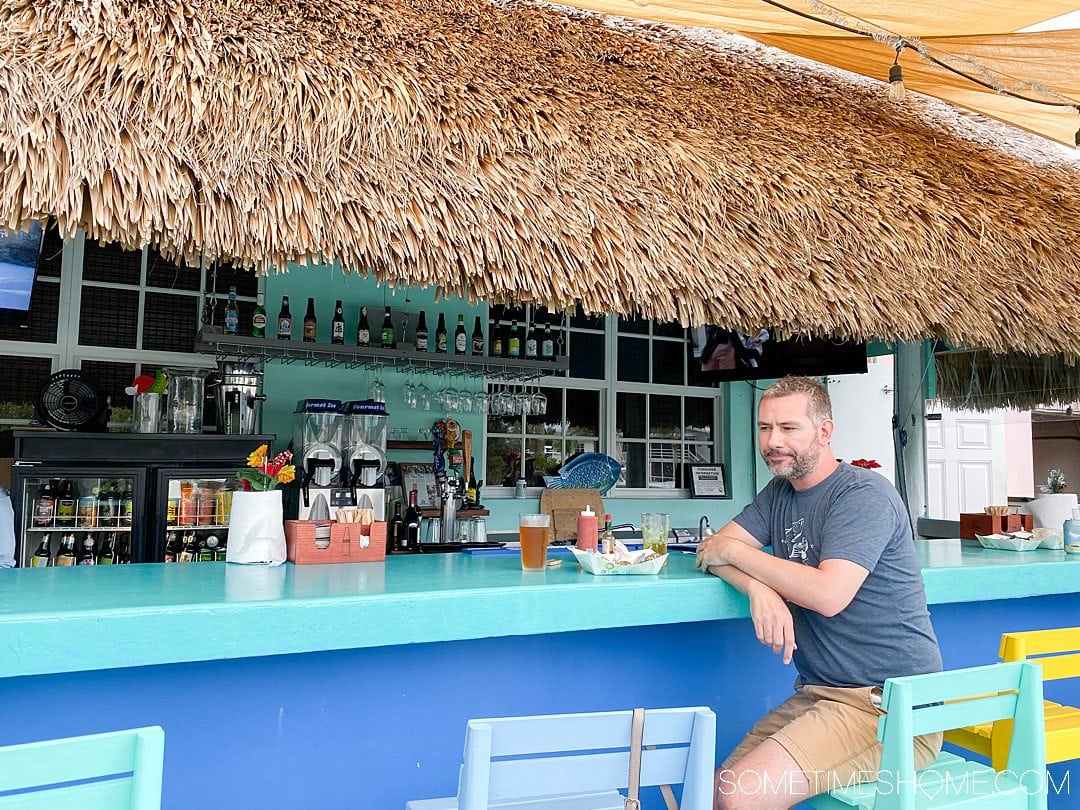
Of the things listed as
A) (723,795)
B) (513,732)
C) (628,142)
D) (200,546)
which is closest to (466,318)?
(200,546)

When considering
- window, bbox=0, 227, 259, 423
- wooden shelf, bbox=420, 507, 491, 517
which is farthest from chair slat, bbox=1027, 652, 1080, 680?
→ window, bbox=0, 227, 259, 423

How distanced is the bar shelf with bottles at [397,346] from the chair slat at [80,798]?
12.3 feet

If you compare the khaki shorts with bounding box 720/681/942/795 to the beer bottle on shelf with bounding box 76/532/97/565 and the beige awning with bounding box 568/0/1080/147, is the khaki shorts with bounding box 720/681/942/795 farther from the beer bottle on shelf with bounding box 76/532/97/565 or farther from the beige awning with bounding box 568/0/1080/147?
the beer bottle on shelf with bounding box 76/532/97/565

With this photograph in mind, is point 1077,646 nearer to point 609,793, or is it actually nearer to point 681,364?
point 609,793

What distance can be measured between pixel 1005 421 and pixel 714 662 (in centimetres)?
632

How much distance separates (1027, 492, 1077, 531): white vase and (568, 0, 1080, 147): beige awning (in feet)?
5.77

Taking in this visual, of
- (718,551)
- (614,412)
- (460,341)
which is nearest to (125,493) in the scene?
(460,341)

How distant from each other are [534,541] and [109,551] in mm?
3266

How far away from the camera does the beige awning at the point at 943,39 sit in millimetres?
Result: 2834

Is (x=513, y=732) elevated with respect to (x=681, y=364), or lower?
lower

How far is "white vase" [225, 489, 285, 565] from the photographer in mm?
2568

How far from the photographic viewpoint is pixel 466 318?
20.0 ft

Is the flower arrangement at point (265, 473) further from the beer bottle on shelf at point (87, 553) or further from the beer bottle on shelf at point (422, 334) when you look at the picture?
the beer bottle on shelf at point (422, 334)

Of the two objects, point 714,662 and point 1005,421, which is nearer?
point 714,662
